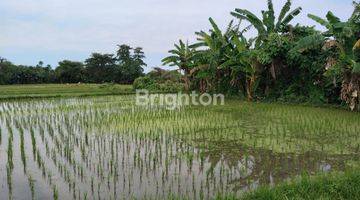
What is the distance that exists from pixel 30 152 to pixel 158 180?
9.61ft

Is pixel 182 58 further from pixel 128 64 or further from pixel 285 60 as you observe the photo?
pixel 128 64

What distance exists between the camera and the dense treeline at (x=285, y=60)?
500 inches

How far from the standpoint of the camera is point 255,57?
52.6 ft

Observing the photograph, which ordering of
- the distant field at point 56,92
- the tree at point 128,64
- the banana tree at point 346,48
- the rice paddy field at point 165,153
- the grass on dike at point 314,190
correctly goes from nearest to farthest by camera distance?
the grass on dike at point 314,190
the rice paddy field at point 165,153
the banana tree at point 346,48
the distant field at point 56,92
the tree at point 128,64

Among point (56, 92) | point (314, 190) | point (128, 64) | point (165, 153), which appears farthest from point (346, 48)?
point (128, 64)

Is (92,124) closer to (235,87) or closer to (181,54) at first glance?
(235,87)

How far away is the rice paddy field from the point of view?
16.6ft

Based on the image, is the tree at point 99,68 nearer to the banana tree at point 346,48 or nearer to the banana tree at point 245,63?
the banana tree at point 245,63

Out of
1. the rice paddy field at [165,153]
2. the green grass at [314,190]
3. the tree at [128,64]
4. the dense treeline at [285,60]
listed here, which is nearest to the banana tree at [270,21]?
the dense treeline at [285,60]

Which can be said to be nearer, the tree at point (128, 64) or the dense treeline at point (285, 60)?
the dense treeline at point (285, 60)

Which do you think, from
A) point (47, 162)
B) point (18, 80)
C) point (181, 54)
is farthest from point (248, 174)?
point (18, 80)

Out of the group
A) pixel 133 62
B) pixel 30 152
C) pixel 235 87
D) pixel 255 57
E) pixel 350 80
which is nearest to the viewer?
pixel 30 152

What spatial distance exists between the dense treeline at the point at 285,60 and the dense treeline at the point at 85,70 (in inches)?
802

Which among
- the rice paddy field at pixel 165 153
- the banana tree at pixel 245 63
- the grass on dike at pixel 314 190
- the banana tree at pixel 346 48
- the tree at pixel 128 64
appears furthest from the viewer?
the tree at pixel 128 64
